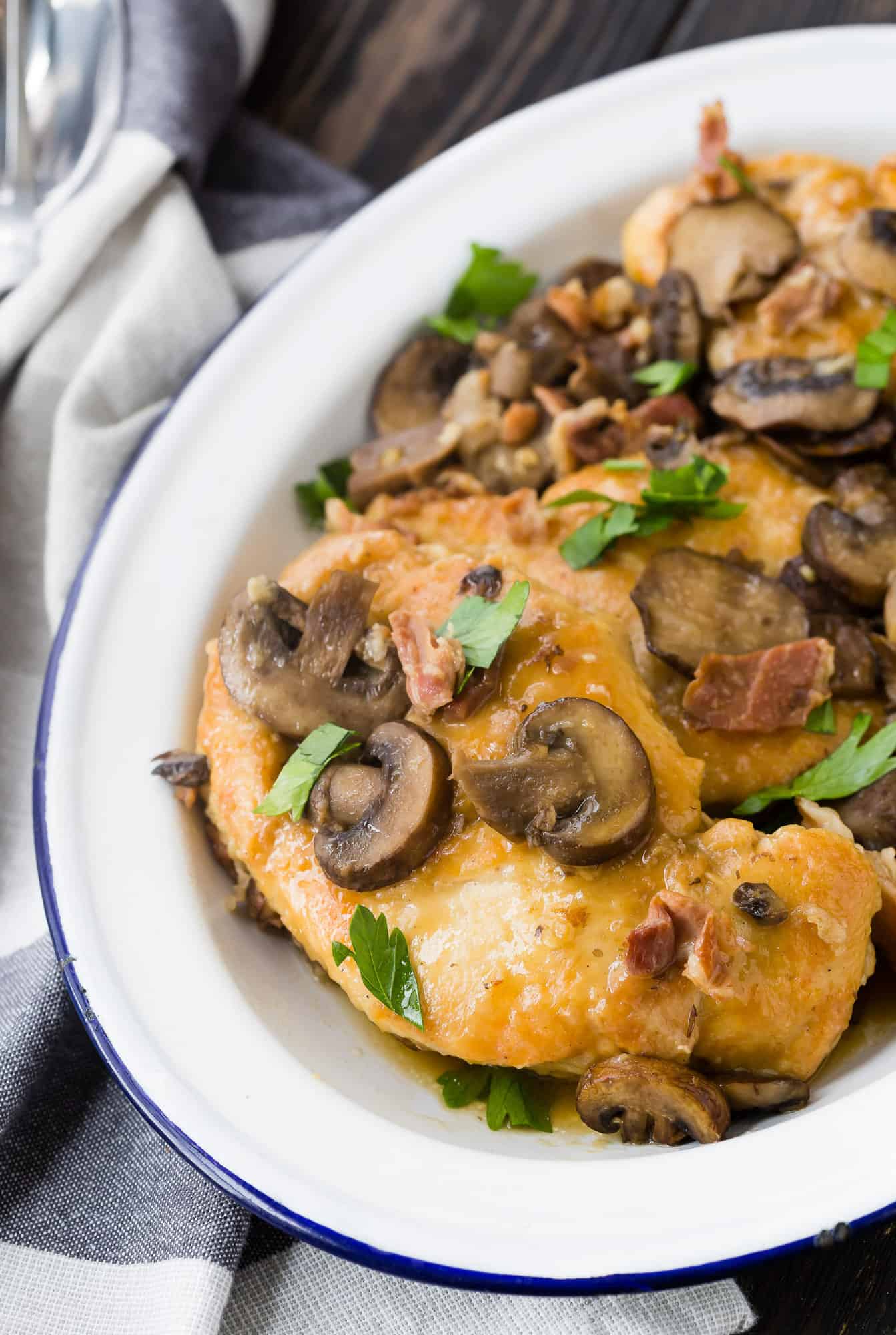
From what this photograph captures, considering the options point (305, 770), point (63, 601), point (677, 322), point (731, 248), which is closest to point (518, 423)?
point (677, 322)

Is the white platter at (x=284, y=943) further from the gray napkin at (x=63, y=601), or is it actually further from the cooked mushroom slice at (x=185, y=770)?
the gray napkin at (x=63, y=601)

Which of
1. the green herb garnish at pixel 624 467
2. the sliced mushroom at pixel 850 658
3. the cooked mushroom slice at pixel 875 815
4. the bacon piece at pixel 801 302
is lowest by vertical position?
the cooked mushroom slice at pixel 875 815

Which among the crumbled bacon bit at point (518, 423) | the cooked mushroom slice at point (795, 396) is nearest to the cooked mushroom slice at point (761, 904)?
the cooked mushroom slice at point (795, 396)

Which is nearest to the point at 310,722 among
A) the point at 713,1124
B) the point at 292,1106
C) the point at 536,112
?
the point at 292,1106

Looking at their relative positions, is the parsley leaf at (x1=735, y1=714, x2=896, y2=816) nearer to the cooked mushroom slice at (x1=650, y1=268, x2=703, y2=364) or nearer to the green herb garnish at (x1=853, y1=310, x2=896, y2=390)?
the green herb garnish at (x1=853, y1=310, x2=896, y2=390)

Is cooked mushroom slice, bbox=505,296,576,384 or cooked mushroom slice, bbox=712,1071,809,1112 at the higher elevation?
cooked mushroom slice, bbox=505,296,576,384

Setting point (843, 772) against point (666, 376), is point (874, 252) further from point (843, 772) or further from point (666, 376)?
point (843, 772)

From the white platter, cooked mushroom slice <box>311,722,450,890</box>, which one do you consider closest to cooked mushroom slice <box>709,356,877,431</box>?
the white platter
